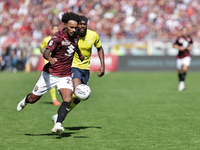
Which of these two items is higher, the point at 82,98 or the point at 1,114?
the point at 82,98

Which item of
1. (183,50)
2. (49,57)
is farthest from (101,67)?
(183,50)

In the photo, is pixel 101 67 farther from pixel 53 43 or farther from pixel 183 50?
pixel 183 50

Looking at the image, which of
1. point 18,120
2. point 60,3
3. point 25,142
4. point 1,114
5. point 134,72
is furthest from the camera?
point 60,3

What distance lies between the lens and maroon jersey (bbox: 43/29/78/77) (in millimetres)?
7723

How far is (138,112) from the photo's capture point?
11016 mm

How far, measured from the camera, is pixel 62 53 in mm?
7820

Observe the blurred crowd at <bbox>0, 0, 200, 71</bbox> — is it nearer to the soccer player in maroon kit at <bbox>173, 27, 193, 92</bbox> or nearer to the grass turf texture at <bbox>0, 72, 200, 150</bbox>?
the soccer player in maroon kit at <bbox>173, 27, 193, 92</bbox>

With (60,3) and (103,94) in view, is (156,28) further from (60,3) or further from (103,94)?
(103,94)

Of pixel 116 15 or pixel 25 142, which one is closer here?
pixel 25 142

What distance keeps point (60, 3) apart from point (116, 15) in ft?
15.8

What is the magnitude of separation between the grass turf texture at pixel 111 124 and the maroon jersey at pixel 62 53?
1.17m

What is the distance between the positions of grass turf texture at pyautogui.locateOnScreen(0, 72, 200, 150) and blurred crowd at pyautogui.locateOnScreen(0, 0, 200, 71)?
60.3 feet

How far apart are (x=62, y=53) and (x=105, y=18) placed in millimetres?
27283

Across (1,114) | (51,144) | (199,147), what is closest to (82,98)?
(51,144)
